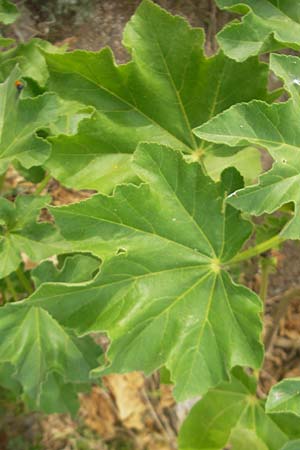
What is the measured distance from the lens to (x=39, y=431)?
102 inches

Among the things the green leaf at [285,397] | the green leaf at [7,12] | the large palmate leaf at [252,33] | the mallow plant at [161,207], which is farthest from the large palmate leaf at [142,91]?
the green leaf at [285,397]

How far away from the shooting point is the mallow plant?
1.34 meters

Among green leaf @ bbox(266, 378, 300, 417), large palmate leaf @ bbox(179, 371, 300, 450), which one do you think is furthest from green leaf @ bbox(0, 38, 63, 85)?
green leaf @ bbox(266, 378, 300, 417)

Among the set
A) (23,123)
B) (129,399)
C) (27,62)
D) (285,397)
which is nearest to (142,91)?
(23,123)

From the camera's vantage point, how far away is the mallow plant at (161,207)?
1.34 meters

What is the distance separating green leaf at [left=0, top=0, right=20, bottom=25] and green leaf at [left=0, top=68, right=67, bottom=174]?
1.61ft

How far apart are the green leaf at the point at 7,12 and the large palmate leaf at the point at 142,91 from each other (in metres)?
0.51

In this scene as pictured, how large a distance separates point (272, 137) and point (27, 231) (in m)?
0.68

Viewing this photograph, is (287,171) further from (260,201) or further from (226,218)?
(226,218)

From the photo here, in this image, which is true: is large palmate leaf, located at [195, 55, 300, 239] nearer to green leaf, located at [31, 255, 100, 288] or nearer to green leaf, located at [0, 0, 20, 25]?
green leaf, located at [31, 255, 100, 288]

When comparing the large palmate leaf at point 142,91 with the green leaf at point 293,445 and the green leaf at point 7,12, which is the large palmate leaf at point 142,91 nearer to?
the green leaf at point 7,12

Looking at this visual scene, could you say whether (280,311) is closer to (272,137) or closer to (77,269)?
(77,269)

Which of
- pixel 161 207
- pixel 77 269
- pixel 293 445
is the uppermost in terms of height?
pixel 161 207

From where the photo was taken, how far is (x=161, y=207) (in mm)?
1425
